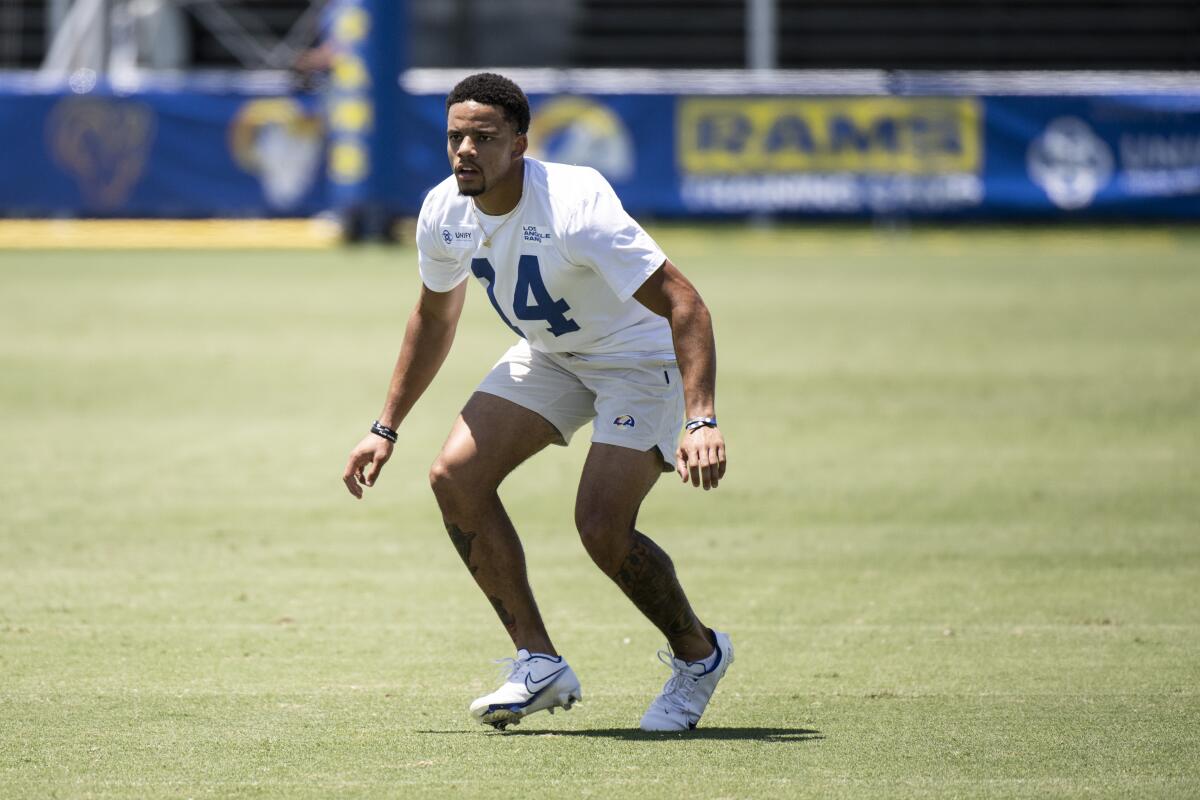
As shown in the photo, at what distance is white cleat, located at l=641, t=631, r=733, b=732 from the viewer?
563 cm

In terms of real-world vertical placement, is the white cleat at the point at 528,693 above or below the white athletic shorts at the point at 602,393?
below

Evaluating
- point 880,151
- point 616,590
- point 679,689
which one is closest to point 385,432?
point 679,689

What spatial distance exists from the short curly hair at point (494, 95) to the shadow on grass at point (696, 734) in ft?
6.24

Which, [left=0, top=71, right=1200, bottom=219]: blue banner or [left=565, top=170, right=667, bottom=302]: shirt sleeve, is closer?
[left=565, top=170, right=667, bottom=302]: shirt sleeve

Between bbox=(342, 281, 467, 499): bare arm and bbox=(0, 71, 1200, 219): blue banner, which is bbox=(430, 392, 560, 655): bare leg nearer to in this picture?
bbox=(342, 281, 467, 499): bare arm

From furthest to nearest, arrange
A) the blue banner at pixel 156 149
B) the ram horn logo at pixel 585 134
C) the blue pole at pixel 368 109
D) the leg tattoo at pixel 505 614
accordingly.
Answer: the blue banner at pixel 156 149
the ram horn logo at pixel 585 134
the blue pole at pixel 368 109
the leg tattoo at pixel 505 614

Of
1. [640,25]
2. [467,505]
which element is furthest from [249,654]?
[640,25]

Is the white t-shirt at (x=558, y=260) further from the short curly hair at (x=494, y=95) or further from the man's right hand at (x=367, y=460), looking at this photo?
the man's right hand at (x=367, y=460)

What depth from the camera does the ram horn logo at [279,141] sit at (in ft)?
86.9

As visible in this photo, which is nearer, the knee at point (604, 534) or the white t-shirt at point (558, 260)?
the white t-shirt at point (558, 260)

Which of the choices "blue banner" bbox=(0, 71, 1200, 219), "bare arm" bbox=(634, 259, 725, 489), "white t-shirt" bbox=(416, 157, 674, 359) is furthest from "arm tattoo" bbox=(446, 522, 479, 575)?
"blue banner" bbox=(0, 71, 1200, 219)

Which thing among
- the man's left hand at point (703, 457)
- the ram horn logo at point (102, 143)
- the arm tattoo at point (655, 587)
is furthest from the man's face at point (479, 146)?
the ram horn logo at point (102, 143)

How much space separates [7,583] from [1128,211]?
844 inches

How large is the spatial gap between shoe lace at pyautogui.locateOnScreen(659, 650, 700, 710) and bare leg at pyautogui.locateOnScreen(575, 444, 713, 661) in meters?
0.08
